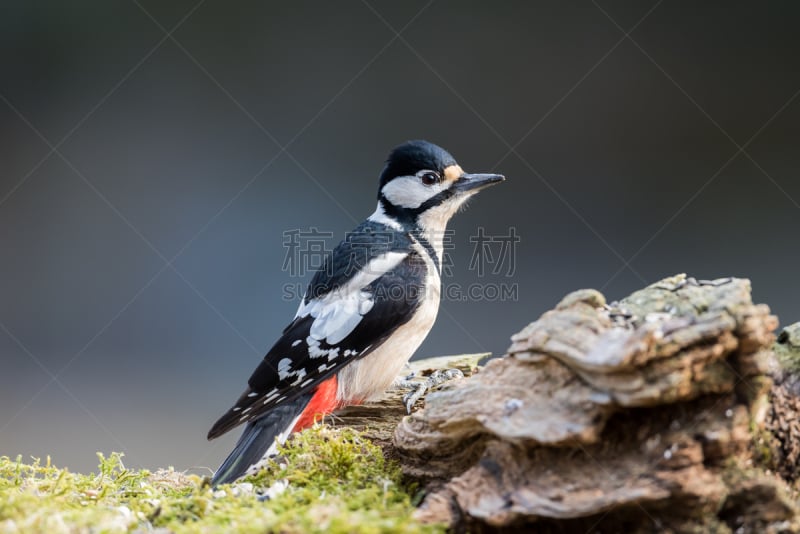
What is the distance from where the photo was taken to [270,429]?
190 centimetres

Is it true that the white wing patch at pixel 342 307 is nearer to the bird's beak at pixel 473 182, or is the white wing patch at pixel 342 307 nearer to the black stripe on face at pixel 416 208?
the black stripe on face at pixel 416 208

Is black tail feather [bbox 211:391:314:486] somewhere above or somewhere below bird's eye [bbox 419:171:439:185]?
below

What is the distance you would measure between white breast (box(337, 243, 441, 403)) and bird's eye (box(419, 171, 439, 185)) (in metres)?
0.39

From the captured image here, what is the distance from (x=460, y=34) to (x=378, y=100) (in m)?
0.60

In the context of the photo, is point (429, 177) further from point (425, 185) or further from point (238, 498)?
point (238, 498)

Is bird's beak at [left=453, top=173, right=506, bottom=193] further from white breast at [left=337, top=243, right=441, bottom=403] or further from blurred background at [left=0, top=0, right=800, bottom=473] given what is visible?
blurred background at [left=0, top=0, right=800, bottom=473]

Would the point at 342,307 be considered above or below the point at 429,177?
below

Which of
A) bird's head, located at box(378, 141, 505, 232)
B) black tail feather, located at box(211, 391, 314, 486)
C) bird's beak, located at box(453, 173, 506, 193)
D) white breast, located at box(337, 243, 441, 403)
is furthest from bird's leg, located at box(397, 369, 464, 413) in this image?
bird's beak, located at box(453, 173, 506, 193)

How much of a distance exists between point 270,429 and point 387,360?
523mm

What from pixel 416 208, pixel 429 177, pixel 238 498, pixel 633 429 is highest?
pixel 429 177

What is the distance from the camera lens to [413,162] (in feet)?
8.63

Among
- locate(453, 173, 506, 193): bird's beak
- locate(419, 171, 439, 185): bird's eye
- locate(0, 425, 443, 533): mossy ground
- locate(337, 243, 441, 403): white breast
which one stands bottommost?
locate(0, 425, 443, 533): mossy ground

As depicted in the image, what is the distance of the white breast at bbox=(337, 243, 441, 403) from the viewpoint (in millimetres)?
2238

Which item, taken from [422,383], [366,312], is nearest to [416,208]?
[366,312]
